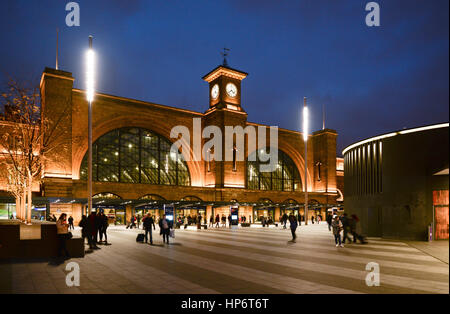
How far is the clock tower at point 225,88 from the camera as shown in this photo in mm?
56250

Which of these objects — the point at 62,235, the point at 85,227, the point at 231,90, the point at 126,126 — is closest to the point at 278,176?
the point at 231,90

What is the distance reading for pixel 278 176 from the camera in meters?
66.4

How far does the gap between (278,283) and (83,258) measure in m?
8.50

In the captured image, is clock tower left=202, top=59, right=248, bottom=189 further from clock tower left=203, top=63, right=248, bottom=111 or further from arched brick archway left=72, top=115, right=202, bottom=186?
arched brick archway left=72, top=115, right=202, bottom=186

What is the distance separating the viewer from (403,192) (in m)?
23.3

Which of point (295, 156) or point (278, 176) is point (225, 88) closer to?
point (278, 176)

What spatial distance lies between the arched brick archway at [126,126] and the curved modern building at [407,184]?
32116 mm

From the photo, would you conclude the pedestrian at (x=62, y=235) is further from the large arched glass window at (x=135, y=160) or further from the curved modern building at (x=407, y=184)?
the large arched glass window at (x=135, y=160)

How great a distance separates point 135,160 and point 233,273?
4191cm

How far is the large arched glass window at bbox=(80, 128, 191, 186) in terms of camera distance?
159 ft

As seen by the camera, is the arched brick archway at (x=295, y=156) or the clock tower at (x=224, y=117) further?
the arched brick archway at (x=295, y=156)

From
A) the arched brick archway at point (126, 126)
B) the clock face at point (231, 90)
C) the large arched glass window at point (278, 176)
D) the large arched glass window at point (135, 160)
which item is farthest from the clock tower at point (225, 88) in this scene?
the large arched glass window at point (278, 176)

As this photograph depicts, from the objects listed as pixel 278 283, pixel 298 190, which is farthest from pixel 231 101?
pixel 278 283

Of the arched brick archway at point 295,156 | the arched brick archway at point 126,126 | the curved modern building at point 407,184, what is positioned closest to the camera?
the curved modern building at point 407,184
